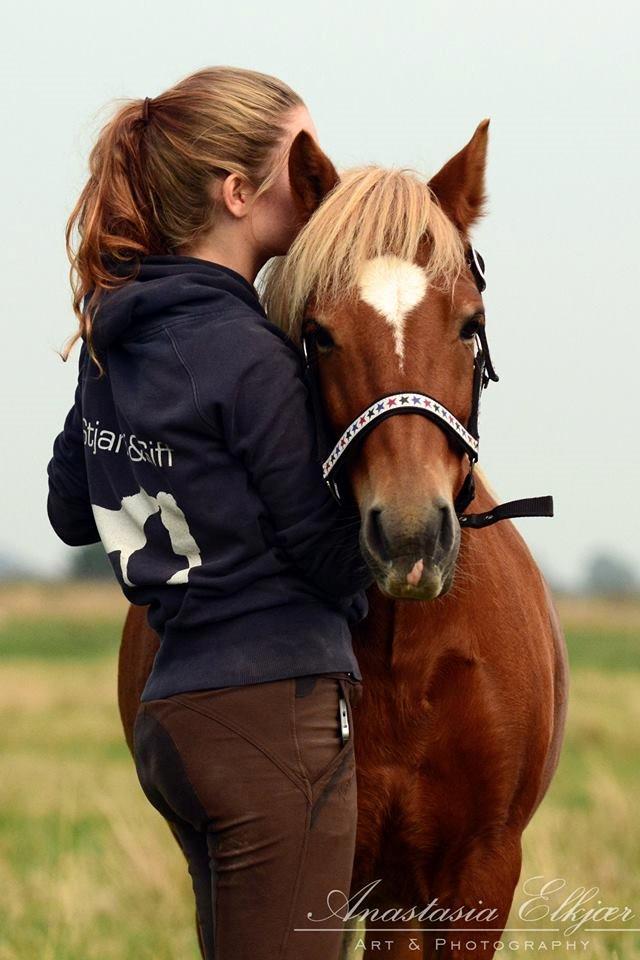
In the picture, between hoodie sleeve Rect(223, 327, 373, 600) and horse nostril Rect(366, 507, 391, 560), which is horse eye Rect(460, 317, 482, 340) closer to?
hoodie sleeve Rect(223, 327, 373, 600)

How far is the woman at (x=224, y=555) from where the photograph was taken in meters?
2.40

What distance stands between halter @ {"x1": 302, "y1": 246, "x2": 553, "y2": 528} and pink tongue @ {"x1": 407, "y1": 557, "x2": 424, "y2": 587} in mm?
294

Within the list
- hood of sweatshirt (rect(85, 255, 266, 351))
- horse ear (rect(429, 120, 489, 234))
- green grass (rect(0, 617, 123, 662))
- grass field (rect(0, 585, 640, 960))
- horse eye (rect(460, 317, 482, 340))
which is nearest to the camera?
hood of sweatshirt (rect(85, 255, 266, 351))

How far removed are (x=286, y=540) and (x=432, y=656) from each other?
0.68 m

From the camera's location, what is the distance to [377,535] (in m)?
2.35

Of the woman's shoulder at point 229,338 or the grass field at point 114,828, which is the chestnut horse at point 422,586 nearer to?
the woman's shoulder at point 229,338

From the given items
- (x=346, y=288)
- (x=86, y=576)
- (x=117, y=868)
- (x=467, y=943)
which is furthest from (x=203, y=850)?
(x=86, y=576)

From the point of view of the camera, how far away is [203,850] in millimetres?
2602

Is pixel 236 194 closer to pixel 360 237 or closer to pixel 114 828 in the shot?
pixel 360 237

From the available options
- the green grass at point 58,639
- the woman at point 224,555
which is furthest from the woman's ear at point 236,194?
the green grass at point 58,639

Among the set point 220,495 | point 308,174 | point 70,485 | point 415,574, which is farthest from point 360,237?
point 70,485

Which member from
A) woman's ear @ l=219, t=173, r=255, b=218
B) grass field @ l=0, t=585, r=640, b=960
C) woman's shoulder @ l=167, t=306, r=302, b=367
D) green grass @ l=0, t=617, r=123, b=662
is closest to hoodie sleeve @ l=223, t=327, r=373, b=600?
woman's shoulder @ l=167, t=306, r=302, b=367

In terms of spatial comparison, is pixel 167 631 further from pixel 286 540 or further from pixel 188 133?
pixel 188 133

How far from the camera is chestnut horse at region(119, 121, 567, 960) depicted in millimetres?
2453
